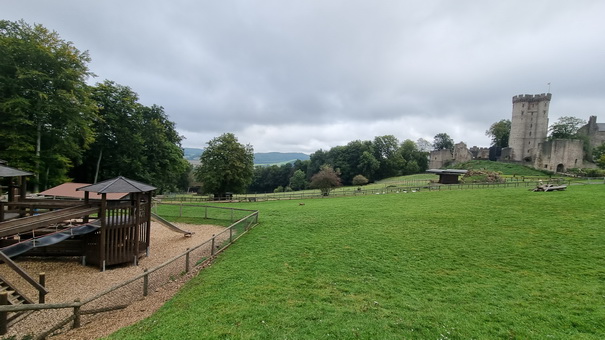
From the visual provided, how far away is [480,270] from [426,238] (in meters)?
3.30

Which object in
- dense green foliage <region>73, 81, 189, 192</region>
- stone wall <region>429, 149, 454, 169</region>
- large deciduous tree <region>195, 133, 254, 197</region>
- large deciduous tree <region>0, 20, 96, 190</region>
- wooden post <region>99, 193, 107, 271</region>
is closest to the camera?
wooden post <region>99, 193, 107, 271</region>

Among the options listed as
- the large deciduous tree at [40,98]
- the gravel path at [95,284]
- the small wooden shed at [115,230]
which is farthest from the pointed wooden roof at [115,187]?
the large deciduous tree at [40,98]

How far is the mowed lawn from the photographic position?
506 cm

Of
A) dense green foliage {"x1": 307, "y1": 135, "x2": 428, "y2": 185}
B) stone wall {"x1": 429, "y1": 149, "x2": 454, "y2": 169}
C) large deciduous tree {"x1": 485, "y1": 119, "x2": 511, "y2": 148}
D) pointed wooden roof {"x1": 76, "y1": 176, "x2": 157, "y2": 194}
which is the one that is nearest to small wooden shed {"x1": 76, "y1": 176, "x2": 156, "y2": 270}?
pointed wooden roof {"x1": 76, "y1": 176, "x2": 157, "y2": 194}

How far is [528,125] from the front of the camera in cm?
5991

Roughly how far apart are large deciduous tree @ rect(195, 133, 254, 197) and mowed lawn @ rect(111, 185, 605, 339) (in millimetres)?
21388

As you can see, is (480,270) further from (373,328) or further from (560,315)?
(373,328)

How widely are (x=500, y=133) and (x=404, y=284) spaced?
90419 millimetres

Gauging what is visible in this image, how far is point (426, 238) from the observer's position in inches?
456

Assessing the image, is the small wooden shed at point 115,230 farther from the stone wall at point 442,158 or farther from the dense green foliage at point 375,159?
the stone wall at point 442,158

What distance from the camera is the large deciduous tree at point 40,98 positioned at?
1814cm

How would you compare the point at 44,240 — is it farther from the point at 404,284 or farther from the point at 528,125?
the point at 528,125

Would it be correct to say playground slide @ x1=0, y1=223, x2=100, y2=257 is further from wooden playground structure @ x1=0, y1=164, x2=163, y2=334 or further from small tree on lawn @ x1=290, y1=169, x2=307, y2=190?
small tree on lawn @ x1=290, y1=169, x2=307, y2=190

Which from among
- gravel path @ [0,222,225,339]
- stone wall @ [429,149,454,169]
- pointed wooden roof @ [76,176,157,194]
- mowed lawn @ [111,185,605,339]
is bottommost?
gravel path @ [0,222,225,339]
